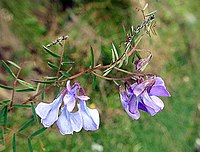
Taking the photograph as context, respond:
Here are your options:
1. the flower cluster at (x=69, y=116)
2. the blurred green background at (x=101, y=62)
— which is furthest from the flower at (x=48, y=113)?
the blurred green background at (x=101, y=62)

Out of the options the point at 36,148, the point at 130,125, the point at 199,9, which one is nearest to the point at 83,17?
the point at 130,125

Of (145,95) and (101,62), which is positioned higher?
(101,62)

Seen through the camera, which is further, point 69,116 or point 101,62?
point 101,62

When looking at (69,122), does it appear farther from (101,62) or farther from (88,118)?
(101,62)

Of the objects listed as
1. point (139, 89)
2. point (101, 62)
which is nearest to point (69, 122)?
point (139, 89)

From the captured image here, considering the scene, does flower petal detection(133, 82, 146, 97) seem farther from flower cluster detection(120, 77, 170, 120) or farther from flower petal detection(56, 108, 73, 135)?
flower petal detection(56, 108, 73, 135)

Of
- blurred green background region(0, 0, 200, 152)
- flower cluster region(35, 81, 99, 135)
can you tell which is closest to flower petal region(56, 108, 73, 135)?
flower cluster region(35, 81, 99, 135)
